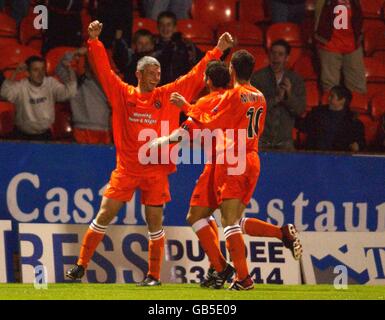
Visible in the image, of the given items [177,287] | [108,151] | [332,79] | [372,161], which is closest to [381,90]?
[332,79]

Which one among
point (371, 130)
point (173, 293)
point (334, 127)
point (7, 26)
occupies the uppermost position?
point (7, 26)

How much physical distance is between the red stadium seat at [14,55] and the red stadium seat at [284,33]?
3.45 meters

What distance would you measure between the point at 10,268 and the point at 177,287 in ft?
7.20

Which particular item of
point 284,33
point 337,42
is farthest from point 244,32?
point 337,42

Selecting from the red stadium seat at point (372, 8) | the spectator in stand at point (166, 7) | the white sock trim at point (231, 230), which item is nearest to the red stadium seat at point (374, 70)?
the red stadium seat at point (372, 8)

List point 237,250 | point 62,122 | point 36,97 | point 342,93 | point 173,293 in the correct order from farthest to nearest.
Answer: point 342,93, point 62,122, point 36,97, point 237,250, point 173,293

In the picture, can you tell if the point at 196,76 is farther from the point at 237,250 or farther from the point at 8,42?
the point at 8,42

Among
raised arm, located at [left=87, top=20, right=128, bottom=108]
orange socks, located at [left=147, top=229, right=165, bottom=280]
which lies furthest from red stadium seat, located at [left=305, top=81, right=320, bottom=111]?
orange socks, located at [left=147, top=229, right=165, bottom=280]

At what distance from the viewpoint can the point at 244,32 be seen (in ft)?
52.2

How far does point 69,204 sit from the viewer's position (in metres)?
12.8

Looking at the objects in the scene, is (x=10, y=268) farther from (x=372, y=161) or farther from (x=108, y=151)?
(x=372, y=161)

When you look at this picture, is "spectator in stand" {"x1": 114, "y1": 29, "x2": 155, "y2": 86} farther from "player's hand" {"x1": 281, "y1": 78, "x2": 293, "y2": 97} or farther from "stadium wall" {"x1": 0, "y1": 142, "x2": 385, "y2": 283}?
"player's hand" {"x1": 281, "y1": 78, "x2": 293, "y2": 97}

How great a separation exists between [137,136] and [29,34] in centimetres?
410

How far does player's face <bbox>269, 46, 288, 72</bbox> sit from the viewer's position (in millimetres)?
14461
